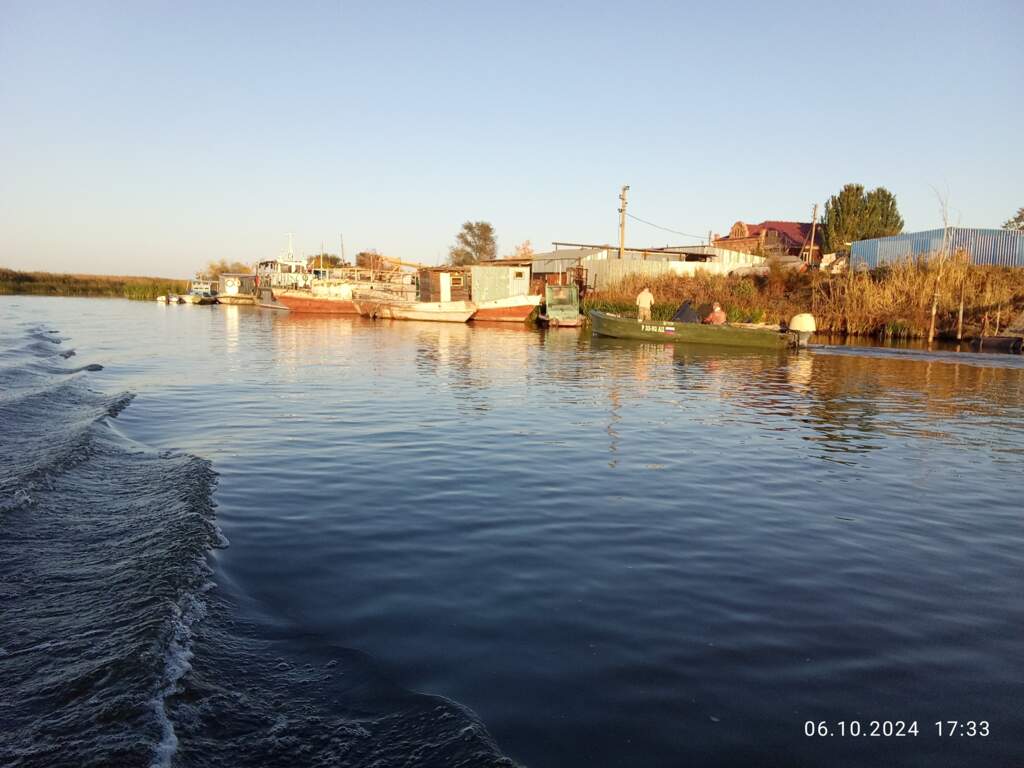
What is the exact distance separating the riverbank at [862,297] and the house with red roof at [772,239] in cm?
1487

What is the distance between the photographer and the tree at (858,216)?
51.6 meters

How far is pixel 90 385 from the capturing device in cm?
1489

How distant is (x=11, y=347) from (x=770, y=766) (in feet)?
80.1

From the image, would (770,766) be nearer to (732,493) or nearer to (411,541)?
(411,541)

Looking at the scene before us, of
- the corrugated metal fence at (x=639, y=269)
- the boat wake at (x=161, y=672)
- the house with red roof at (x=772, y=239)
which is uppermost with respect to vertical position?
the house with red roof at (x=772, y=239)

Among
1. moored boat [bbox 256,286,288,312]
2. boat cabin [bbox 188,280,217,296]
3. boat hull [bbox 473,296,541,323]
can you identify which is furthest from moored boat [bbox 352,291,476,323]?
boat cabin [bbox 188,280,217,296]

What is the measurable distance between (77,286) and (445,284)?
218 ft

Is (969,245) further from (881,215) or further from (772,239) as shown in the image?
(772,239)

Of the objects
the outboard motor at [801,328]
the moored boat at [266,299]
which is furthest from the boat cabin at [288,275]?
the outboard motor at [801,328]

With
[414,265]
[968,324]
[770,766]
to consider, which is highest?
[414,265]

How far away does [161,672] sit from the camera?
3.79 metres

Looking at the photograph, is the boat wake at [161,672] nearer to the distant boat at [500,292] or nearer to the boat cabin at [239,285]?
the distant boat at [500,292]

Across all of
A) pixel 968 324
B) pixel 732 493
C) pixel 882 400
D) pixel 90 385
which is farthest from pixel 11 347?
pixel 968 324

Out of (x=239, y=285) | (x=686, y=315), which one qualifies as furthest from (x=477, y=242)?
(x=686, y=315)
